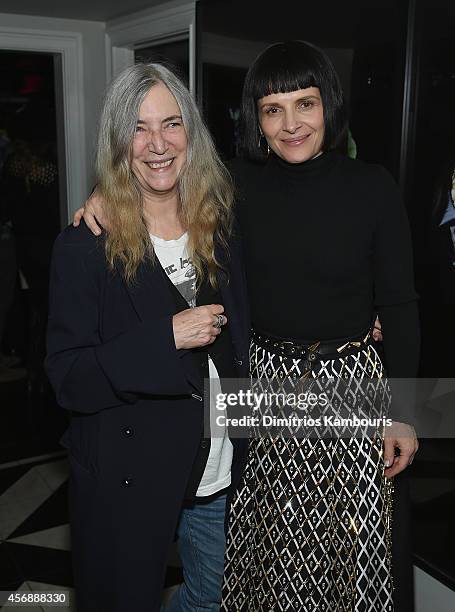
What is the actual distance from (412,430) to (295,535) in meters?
0.38

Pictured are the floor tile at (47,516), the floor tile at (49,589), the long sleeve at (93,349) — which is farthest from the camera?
the floor tile at (47,516)

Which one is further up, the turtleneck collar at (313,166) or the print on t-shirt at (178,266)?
the turtleneck collar at (313,166)

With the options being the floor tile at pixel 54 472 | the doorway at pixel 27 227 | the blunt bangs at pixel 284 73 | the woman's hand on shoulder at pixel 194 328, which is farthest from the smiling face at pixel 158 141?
the doorway at pixel 27 227

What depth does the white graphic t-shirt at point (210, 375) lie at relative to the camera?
1.55 meters

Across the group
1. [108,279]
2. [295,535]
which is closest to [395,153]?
[108,279]

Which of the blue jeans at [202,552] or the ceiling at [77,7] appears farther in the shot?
the ceiling at [77,7]

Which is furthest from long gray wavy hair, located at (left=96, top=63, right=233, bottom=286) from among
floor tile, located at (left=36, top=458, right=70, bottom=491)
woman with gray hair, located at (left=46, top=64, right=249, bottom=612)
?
floor tile, located at (left=36, top=458, right=70, bottom=491)

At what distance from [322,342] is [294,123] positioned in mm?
505

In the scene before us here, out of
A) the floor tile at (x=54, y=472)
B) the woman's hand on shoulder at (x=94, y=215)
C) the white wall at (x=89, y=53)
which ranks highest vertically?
the white wall at (x=89, y=53)

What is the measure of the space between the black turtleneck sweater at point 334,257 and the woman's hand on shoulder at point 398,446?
0.14m

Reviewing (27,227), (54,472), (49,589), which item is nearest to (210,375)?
(49,589)

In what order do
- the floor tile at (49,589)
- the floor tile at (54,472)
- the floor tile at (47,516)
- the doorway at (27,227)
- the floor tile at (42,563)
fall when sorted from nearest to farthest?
the floor tile at (49,589) < the floor tile at (42,563) < the floor tile at (47,516) < the floor tile at (54,472) < the doorway at (27,227)

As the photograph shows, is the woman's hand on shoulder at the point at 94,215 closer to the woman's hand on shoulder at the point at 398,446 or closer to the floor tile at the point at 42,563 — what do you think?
the woman's hand on shoulder at the point at 398,446

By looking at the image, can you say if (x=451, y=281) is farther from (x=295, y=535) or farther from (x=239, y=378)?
(x=295, y=535)
